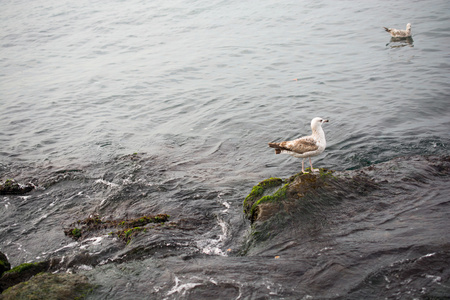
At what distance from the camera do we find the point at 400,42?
1927cm

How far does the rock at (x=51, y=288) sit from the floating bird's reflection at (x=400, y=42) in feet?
59.7

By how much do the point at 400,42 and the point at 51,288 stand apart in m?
19.2

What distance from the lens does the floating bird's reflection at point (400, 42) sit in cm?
1898

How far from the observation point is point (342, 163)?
954 cm

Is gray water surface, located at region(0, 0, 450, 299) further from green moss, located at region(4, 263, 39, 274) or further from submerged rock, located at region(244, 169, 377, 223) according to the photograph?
green moss, located at region(4, 263, 39, 274)

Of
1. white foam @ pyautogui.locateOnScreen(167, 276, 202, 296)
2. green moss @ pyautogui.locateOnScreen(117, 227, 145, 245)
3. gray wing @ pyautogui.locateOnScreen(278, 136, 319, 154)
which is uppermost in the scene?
gray wing @ pyautogui.locateOnScreen(278, 136, 319, 154)

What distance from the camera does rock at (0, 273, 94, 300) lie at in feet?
17.3

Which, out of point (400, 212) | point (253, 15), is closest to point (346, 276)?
point (400, 212)

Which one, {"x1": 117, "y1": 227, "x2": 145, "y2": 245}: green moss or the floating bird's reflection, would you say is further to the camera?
the floating bird's reflection

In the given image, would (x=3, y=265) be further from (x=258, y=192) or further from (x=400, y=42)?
(x=400, y=42)

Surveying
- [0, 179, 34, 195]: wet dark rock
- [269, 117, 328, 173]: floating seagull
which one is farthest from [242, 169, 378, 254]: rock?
[0, 179, 34, 195]: wet dark rock

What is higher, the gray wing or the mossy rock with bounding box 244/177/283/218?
the gray wing

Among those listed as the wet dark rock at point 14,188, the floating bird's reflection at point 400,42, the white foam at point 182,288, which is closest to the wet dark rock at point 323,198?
the white foam at point 182,288

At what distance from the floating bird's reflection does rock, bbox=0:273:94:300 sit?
1820 centimetres
